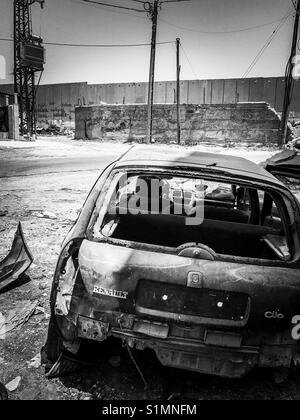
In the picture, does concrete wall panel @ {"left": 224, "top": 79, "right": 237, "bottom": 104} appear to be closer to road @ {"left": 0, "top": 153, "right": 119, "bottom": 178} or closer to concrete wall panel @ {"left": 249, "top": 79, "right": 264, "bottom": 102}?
concrete wall panel @ {"left": 249, "top": 79, "right": 264, "bottom": 102}

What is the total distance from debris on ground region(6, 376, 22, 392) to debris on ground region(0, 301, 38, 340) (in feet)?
1.79

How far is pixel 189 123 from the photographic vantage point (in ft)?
92.9

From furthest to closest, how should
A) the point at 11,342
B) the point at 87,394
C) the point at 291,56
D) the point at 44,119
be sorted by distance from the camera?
1. the point at 44,119
2. the point at 291,56
3. the point at 11,342
4. the point at 87,394

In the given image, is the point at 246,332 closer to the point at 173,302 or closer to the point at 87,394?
the point at 173,302

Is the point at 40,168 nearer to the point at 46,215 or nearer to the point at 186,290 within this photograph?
the point at 46,215

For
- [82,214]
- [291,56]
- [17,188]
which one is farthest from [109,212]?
[291,56]

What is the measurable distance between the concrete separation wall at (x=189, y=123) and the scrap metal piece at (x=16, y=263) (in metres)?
25.1

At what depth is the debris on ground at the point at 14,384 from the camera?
6.92ft

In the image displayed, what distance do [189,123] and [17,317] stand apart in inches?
1069

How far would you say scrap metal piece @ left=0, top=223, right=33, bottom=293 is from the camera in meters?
3.45

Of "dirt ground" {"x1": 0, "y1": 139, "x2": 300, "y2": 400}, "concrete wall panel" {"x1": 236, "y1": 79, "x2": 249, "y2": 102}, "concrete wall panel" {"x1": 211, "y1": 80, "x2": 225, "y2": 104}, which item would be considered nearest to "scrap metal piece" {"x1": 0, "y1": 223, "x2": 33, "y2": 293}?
"dirt ground" {"x1": 0, "y1": 139, "x2": 300, "y2": 400}

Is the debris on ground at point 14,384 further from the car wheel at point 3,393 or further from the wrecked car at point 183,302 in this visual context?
the wrecked car at point 183,302

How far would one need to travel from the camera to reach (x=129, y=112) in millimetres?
29469

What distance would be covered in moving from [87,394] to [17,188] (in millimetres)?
7069
